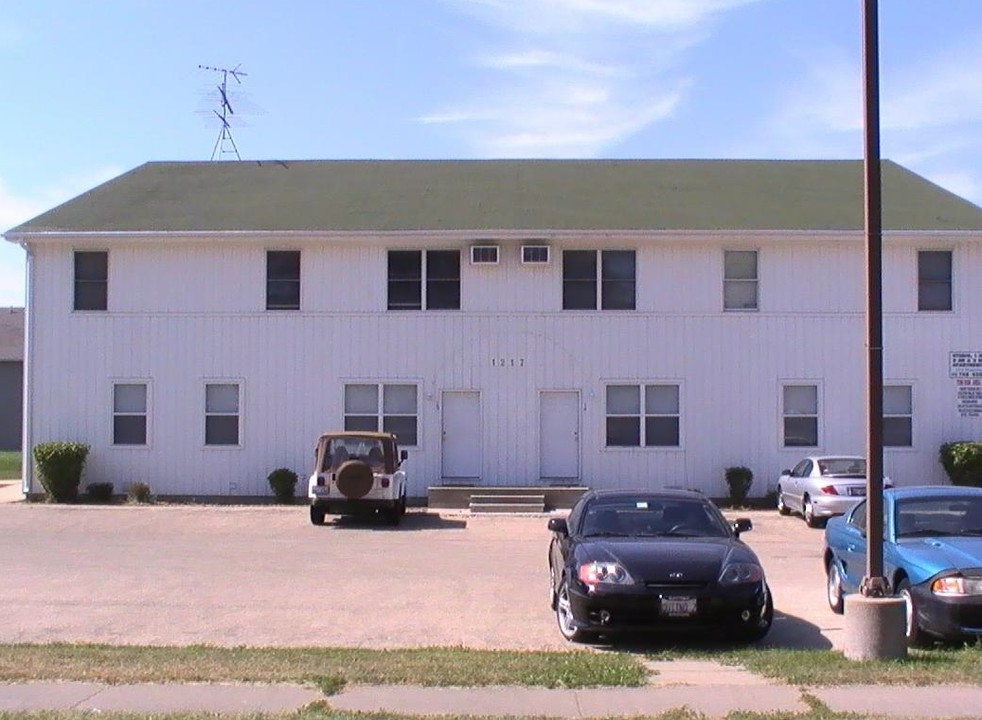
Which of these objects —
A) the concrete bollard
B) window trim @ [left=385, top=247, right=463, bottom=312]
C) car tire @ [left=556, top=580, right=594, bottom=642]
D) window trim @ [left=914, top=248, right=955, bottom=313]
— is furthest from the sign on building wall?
the concrete bollard

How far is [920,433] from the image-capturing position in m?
28.3

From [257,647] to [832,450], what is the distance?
63.1ft

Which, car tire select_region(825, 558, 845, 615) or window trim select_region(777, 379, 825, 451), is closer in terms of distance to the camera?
car tire select_region(825, 558, 845, 615)

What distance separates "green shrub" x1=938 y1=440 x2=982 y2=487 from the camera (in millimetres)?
27109

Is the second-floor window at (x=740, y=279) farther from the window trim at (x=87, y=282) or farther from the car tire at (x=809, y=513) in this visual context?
the window trim at (x=87, y=282)

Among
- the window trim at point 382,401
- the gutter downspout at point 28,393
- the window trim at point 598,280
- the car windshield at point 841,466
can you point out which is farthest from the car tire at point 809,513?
the gutter downspout at point 28,393

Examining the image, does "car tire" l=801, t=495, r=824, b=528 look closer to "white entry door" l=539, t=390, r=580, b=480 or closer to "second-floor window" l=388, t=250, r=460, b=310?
"white entry door" l=539, t=390, r=580, b=480

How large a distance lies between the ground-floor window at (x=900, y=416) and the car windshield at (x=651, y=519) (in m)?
16.1

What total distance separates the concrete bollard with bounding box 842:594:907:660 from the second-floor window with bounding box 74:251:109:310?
22.2m

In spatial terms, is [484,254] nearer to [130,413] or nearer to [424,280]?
[424,280]

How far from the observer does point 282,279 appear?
94.7ft

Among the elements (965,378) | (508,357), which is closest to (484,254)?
(508,357)

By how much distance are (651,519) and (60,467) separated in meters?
18.2

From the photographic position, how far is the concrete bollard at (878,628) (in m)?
10.3
